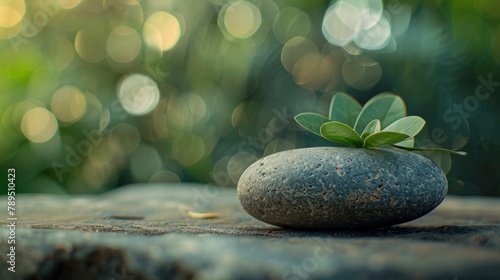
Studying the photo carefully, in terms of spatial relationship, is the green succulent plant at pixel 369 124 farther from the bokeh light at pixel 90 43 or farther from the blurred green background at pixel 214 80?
the bokeh light at pixel 90 43

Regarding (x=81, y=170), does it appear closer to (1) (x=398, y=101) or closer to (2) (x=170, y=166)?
(2) (x=170, y=166)

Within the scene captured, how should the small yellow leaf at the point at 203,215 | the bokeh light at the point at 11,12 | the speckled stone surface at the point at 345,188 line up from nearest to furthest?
1. the speckled stone surface at the point at 345,188
2. the small yellow leaf at the point at 203,215
3. the bokeh light at the point at 11,12

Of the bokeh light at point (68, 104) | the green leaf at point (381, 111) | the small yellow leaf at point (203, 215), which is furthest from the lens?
the bokeh light at point (68, 104)
